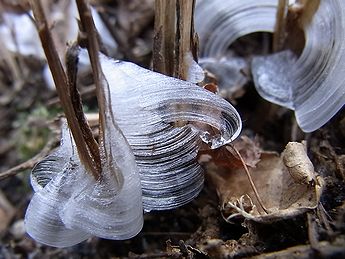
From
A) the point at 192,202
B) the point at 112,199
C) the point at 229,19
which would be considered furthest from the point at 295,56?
the point at 112,199

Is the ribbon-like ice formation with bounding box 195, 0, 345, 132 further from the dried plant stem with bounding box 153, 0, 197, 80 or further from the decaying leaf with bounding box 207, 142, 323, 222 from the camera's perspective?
the dried plant stem with bounding box 153, 0, 197, 80

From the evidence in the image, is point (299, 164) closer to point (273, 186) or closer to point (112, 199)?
point (273, 186)

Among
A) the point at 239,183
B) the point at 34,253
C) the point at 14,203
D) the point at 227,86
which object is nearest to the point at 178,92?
the point at 239,183

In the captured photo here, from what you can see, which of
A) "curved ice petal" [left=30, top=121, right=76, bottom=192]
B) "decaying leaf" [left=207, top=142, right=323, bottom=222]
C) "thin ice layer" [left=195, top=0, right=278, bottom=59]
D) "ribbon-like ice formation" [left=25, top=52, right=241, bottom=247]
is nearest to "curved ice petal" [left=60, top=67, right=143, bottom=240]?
"ribbon-like ice formation" [left=25, top=52, right=241, bottom=247]

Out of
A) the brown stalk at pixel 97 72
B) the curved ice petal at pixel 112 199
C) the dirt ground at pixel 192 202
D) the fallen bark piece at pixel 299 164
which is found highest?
the brown stalk at pixel 97 72

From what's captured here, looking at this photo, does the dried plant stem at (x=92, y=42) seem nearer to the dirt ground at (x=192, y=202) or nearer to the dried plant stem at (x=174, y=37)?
the dried plant stem at (x=174, y=37)

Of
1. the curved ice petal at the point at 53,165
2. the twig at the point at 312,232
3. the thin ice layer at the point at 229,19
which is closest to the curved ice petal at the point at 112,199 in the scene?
the curved ice petal at the point at 53,165
